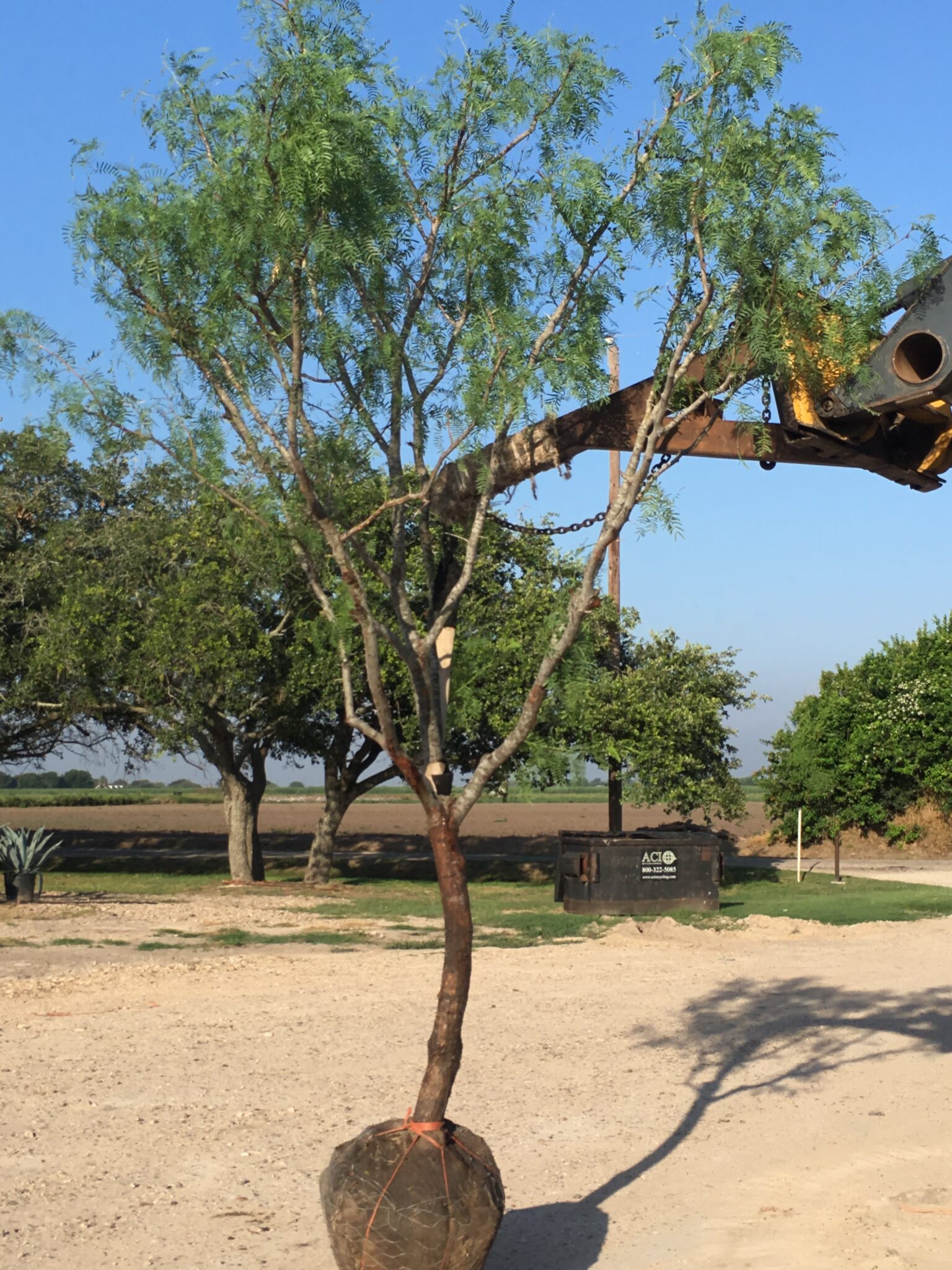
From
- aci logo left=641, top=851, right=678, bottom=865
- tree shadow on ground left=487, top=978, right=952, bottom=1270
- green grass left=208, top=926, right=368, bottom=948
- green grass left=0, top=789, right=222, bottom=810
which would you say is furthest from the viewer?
green grass left=0, top=789, right=222, bottom=810

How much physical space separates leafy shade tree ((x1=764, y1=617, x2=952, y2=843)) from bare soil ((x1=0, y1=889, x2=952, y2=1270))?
799 inches

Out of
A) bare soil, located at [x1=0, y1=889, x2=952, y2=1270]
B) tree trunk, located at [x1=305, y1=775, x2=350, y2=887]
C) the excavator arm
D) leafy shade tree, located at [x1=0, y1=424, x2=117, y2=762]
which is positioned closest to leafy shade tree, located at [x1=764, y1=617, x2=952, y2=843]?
tree trunk, located at [x1=305, y1=775, x2=350, y2=887]

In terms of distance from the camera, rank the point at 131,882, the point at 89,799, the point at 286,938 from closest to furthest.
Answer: the point at 286,938 < the point at 131,882 < the point at 89,799

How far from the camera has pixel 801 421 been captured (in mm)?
6090

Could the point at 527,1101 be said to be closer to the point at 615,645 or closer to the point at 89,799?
the point at 615,645

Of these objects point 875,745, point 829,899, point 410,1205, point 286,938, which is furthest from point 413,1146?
point 875,745

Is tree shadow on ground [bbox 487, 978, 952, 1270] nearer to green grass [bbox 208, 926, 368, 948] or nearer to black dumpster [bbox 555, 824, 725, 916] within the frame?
green grass [bbox 208, 926, 368, 948]

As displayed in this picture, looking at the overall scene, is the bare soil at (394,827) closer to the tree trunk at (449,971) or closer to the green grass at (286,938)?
the green grass at (286,938)

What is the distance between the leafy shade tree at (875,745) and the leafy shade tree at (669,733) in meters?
8.25

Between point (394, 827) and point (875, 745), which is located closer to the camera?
point (875, 745)

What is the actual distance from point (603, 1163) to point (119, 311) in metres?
5.04

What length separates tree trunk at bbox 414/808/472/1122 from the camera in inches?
200

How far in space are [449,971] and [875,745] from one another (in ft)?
104

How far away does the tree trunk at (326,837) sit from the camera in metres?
27.3
